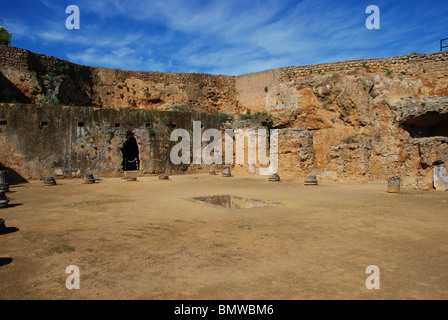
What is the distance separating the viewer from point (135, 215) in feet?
20.7

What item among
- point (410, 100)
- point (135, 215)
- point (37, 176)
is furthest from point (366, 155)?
point (37, 176)

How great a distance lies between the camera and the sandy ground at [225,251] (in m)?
2.91

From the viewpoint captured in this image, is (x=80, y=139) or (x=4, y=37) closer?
(x=80, y=139)

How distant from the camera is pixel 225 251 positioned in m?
4.06

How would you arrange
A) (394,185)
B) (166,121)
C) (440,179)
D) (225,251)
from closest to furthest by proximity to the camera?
(225,251)
(394,185)
(440,179)
(166,121)

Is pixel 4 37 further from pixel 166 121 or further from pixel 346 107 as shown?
pixel 346 107
